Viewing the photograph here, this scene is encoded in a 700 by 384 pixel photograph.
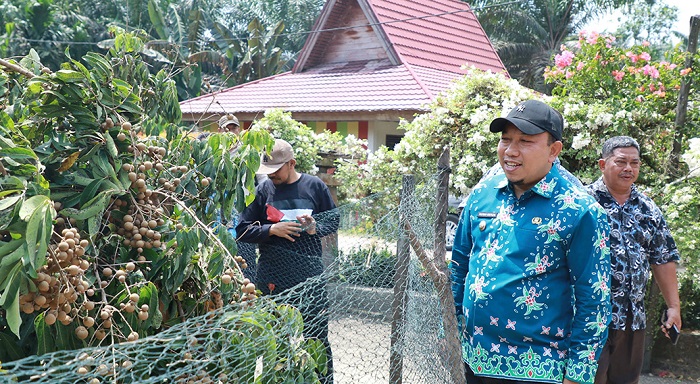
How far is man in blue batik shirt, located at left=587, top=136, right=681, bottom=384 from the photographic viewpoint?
12.4 feet

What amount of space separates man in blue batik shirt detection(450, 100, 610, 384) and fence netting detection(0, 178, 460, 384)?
46cm

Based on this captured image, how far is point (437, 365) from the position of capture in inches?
133

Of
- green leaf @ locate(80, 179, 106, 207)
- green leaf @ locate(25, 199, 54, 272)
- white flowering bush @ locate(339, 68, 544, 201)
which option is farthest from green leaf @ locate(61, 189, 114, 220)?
white flowering bush @ locate(339, 68, 544, 201)

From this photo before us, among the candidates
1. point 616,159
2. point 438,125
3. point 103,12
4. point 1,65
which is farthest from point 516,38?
point 1,65

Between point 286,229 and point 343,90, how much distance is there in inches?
386

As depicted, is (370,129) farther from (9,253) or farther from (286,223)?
(9,253)

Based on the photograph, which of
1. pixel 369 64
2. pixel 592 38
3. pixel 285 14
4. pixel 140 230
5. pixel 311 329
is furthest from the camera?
pixel 285 14

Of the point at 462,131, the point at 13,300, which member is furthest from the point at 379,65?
the point at 13,300

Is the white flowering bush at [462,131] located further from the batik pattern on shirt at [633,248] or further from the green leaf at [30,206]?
the green leaf at [30,206]

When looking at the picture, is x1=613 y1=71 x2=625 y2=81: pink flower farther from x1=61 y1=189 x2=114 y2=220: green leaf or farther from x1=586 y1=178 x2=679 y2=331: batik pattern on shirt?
x1=61 y1=189 x2=114 y2=220: green leaf

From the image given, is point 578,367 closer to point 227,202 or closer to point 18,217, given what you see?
point 227,202

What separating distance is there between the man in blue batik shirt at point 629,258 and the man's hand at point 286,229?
5.89ft

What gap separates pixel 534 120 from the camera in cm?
267

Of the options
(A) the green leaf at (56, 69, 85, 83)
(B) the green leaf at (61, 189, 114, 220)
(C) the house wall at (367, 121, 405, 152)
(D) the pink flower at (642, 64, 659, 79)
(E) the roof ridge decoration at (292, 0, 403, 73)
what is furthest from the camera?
(E) the roof ridge decoration at (292, 0, 403, 73)
